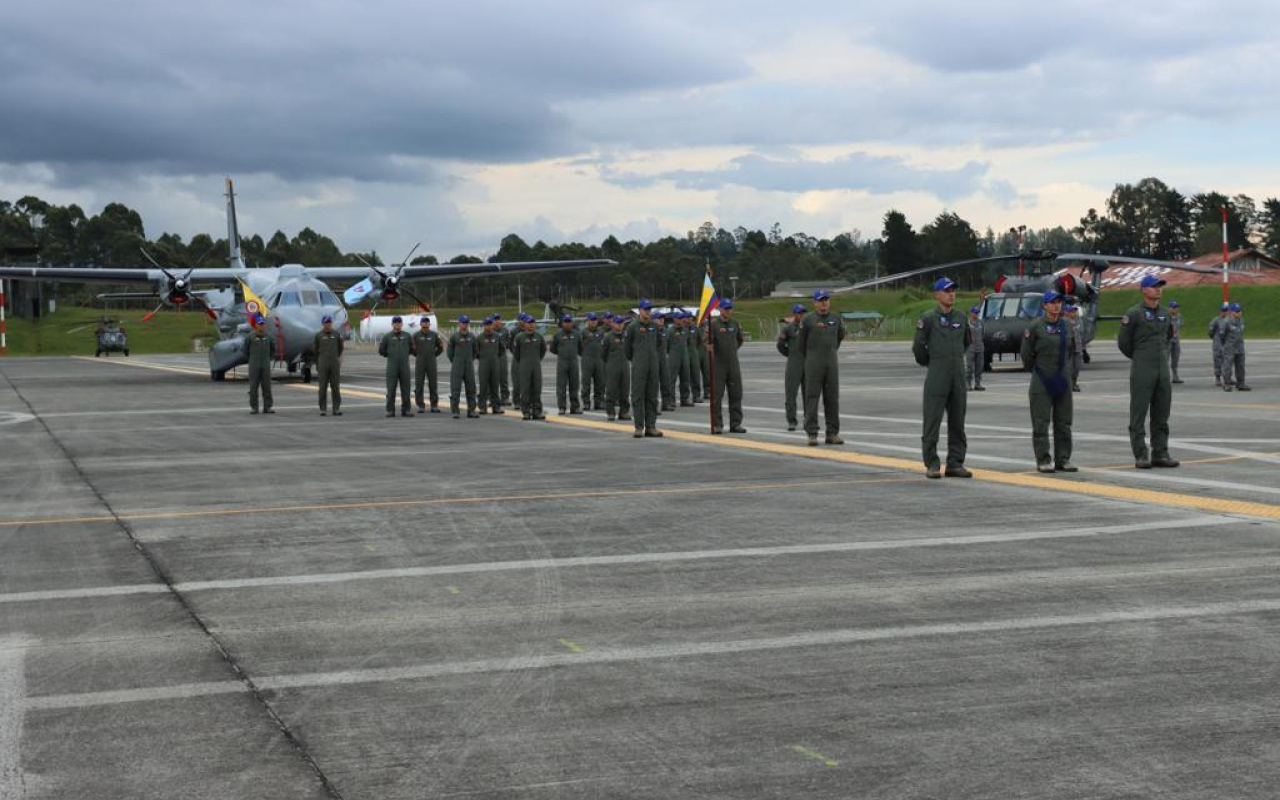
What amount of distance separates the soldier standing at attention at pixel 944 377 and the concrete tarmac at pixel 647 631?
48 centimetres

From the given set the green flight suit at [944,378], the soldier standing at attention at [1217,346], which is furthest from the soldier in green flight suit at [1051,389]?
the soldier standing at attention at [1217,346]

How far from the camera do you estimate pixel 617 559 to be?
29.7 ft

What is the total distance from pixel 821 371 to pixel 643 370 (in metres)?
2.97

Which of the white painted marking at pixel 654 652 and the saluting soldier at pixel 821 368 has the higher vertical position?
the saluting soldier at pixel 821 368

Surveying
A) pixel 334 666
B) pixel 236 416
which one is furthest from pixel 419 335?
pixel 334 666

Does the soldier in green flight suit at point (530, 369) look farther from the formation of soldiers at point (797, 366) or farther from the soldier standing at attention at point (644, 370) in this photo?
the soldier standing at attention at point (644, 370)

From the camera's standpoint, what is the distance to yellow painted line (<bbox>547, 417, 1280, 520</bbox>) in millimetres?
10906

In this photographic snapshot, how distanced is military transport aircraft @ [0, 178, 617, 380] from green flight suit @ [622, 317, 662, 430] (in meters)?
14.8

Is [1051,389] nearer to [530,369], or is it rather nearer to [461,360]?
[530,369]

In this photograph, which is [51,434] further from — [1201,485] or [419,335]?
[1201,485]

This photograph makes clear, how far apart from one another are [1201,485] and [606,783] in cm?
954

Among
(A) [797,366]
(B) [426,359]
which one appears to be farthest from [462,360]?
(A) [797,366]

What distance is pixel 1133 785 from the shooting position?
14.6 ft

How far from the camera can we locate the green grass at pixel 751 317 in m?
70.8
